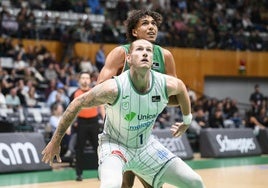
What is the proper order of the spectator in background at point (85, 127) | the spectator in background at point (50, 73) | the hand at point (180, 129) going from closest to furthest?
the hand at point (180, 129) → the spectator in background at point (85, 127) → the spectator in background at point (50, 73)

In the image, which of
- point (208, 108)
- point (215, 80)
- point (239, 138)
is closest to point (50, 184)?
point (239, 138)

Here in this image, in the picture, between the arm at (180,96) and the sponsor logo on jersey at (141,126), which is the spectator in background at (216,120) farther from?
the sponsor logo on jersey at (141,126)

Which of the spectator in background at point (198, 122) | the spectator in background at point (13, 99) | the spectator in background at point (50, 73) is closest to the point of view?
the spectator in background at point (13, 99)

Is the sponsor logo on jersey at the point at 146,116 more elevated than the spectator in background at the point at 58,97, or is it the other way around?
the sponsor logo on jersey at the point at 146,116

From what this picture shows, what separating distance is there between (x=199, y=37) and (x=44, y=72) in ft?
28.8

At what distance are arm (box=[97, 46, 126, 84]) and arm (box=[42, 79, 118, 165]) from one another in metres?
0.80

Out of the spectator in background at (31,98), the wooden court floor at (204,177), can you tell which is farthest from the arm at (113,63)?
the spectator in background at (31,98)

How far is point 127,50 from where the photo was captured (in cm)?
694

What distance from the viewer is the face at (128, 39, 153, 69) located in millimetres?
6027

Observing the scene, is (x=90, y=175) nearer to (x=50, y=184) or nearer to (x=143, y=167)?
(x=50, y=184)

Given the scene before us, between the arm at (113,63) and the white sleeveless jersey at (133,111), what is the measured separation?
0.69m

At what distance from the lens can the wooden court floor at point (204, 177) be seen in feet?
36.4

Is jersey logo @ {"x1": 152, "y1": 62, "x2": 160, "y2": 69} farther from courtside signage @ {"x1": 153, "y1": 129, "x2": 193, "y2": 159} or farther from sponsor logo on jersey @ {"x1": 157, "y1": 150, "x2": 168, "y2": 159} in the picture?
courtside signage @ {"x1": 153, "y1": 129, "x2": 193, "y2": 159}

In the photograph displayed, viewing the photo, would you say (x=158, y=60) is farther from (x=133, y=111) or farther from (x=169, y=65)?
(x=133, y=111)
